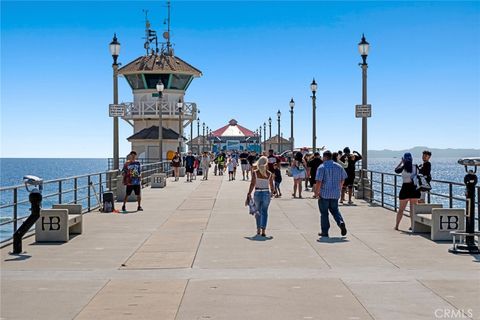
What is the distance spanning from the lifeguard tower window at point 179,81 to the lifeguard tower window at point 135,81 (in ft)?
8.85

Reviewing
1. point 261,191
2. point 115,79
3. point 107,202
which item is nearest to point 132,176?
point 107,202

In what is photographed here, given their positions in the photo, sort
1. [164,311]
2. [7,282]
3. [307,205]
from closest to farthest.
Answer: [164,311], [7,282], [307,205]

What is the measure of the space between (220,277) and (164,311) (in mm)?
1942

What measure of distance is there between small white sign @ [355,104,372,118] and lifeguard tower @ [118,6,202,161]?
113 ft

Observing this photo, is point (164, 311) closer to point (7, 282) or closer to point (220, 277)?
point (220, 277)

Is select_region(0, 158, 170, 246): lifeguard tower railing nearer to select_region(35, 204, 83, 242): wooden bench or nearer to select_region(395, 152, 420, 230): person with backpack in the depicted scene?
select_region(35, 204, 83, 242): wooden bench

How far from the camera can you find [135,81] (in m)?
60.1

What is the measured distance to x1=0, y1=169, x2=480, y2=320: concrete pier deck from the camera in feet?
25.0

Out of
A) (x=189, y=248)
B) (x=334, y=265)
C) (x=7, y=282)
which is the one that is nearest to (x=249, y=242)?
(x=189, y=248)

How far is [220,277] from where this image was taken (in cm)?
942

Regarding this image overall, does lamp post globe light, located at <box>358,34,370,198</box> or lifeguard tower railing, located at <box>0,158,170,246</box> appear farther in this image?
lamp post globe light, located at <box>358,34,370,198</box>

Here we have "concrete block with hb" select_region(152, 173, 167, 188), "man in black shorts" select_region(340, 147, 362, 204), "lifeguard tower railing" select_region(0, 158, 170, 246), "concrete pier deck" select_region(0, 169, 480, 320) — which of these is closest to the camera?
"concrete pier deck" select_region(0, 169, 480, 320)

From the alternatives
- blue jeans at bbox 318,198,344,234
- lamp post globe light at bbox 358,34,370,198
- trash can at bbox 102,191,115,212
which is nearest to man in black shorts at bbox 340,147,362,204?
lamp post globe light at bbox 358,34,370,198

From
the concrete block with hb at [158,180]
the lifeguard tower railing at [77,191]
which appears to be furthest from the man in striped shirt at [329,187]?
the concrete block with hb at [158,180]
